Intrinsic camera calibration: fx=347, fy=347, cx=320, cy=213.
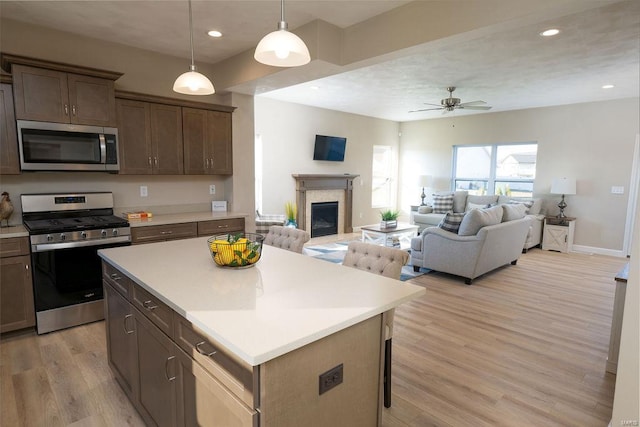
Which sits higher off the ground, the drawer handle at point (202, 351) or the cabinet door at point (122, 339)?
the drawer handle at point (202, 351)

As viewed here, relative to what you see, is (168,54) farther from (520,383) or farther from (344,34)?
(520,383)

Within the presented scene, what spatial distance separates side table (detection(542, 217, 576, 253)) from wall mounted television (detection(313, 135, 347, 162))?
438 cm

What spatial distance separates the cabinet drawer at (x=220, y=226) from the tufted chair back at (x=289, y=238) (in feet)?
4.02

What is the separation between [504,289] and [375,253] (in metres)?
3.04

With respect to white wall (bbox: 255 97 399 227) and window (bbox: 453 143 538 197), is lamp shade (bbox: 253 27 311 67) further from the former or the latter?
window (bbox: 453 143 538 197)

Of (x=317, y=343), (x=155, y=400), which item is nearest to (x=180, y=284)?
(x=155, y=400)

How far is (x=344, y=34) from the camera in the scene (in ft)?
10.8

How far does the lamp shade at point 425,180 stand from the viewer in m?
8.34

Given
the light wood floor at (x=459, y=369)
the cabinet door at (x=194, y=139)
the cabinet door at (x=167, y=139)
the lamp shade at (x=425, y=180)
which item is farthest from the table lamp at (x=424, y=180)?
the cabinet door at (x=167, y=139)

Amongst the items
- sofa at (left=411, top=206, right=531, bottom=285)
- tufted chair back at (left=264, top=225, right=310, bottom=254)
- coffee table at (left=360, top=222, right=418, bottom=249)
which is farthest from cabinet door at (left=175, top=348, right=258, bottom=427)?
coffee table at (left=360, top=222, right=418, bottom=249)

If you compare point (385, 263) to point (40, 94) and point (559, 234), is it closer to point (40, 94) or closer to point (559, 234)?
point (40, 94)

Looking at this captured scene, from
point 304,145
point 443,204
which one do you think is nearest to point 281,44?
point 304,145

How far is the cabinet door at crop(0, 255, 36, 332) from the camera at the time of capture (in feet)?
9.38

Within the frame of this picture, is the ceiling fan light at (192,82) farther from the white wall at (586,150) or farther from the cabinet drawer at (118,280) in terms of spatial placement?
the white wall at (586,150)
